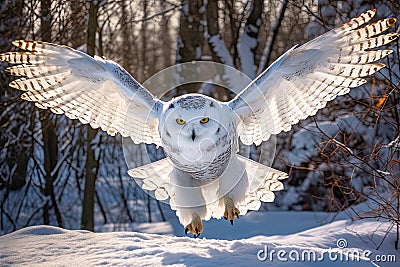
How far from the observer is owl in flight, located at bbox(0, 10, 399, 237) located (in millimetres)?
4043

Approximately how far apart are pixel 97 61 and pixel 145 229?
508cm

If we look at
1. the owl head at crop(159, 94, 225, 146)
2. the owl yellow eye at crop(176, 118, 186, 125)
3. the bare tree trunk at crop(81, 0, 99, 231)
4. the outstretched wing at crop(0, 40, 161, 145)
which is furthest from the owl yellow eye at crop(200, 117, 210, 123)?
the bare tree trunk at crop(81, 0, 99, 231)

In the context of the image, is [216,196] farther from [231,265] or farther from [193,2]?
[193,2]

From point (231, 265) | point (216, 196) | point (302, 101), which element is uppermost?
point (302, 101)

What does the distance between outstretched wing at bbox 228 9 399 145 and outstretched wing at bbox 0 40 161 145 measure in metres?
0.86

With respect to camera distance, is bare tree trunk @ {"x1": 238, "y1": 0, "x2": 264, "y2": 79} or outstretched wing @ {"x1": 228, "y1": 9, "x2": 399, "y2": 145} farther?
bare tree trunk @ {"x1": 238, "y1": 0, "x2": 264, "y2": 79}

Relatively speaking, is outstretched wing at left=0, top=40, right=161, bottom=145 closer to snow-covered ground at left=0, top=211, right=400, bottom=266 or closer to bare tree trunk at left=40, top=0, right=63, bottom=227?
snow-covered ground at left=0, top=211, right=400, bottom=266

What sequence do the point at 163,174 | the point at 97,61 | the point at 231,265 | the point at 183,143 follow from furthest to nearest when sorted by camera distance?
1. the point at 163,174
2. the point at 97,61
3. the point at 183,143
4. the point at 231,265

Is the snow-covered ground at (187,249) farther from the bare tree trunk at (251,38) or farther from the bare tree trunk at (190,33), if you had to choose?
the bare tree trunk at (190,33)

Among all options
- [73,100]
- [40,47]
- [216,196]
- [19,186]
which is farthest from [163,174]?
[19,186]

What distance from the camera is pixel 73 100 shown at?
16.9ft

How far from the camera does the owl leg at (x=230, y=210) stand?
4.68 meters

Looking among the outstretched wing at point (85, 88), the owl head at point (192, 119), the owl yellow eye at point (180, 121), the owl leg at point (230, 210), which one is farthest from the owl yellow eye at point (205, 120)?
the owl leg at point (230, 210)

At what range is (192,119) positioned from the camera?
12.5 feet
